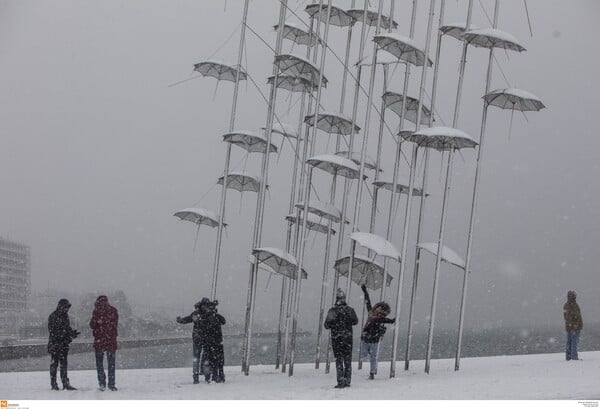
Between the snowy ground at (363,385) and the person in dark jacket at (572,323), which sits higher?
the person in dark jacket at (572,323)

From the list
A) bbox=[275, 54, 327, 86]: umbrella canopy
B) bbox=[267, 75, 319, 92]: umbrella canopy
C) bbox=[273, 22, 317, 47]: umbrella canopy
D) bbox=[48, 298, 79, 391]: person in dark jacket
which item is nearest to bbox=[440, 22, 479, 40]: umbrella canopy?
bbox=[275, 54, 327, 86]: umbrella canopy

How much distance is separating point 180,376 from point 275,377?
88.4 inches

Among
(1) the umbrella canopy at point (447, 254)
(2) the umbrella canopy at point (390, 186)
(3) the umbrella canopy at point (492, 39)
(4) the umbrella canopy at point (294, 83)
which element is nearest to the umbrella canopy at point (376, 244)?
(1) the umbrella canopy at point (447, 254)

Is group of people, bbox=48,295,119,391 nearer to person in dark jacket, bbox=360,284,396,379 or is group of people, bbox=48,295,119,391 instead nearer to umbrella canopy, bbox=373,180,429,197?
person in dark jacket, bbox=360,284,396,379

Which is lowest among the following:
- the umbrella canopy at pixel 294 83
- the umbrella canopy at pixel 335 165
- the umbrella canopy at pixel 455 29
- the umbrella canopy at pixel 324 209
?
the umbrella canopy at pixel 324 209

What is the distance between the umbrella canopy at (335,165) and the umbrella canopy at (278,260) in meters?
2.20

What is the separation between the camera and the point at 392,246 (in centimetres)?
1662

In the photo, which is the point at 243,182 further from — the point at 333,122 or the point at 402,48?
the point at 402,48

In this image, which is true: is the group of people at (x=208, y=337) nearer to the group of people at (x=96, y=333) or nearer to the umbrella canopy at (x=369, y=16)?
the group of people at (x=96, y=333)

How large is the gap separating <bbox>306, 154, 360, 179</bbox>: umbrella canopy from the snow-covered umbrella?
222cm

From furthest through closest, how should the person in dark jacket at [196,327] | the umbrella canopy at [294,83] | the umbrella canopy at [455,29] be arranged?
the umbrella canopy at [294,83], the umbrella canopy at [455,29], the person in dark jacket at [196,327]

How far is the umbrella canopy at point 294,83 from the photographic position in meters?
18.7
